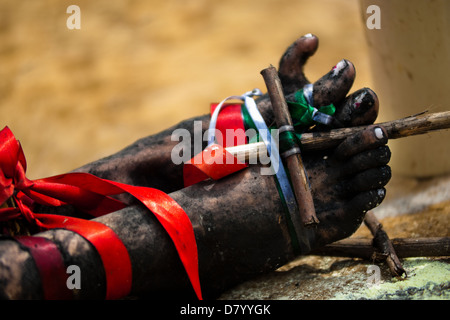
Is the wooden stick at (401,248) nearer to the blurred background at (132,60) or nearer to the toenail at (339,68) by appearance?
the toenail at (339,68)

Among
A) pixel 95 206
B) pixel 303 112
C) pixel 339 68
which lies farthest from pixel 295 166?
pixel 95 206


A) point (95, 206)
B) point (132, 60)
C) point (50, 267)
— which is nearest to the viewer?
point (50, 267)

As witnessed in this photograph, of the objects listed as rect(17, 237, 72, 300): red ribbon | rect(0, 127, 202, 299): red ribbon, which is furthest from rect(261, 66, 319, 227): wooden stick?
rect(17, 237, 72, 300): red ribbon

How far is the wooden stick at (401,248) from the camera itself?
3.67 feet

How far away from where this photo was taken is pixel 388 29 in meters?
1.62

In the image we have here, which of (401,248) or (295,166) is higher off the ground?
(295,166)

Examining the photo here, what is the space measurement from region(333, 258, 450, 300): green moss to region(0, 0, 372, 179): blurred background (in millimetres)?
1817

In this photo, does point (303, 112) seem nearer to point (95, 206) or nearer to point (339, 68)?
point (339, 68)

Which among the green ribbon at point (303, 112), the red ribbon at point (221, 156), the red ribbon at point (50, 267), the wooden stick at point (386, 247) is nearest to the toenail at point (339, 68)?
the green ribbon at point (303, 112)

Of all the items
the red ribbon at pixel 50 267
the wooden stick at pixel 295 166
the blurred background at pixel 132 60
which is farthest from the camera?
the blurred background at pixel 132 60

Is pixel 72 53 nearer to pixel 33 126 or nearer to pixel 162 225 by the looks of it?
pixel 33 126

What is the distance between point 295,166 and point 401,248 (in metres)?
0.33

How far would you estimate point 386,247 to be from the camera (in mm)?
1136

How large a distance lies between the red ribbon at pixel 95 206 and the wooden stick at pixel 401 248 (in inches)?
16.5
